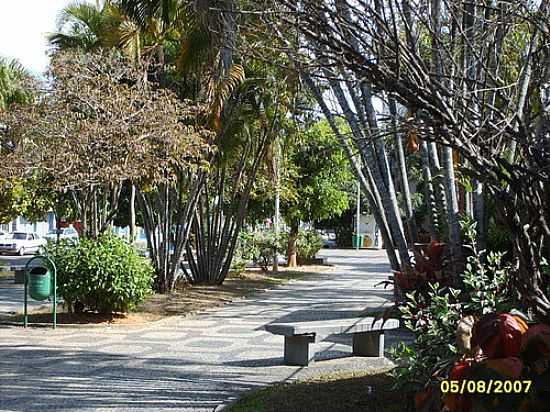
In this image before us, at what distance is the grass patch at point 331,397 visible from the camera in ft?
23.6

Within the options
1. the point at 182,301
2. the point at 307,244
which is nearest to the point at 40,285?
the point at 182,301

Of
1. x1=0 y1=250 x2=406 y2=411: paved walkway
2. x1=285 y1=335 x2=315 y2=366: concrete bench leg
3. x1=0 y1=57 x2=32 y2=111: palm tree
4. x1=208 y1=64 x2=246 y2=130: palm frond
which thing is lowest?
x1=0 y1=250 x2=406 y2=411: paved walkway

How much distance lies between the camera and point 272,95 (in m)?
19.2

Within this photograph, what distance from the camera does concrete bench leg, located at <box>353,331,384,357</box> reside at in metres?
10.3

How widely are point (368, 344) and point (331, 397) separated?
9.10ft

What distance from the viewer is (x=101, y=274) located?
13.4 m

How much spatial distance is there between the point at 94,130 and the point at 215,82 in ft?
12.1

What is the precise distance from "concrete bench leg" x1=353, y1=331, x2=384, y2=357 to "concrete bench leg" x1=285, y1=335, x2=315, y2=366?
2.37 feet

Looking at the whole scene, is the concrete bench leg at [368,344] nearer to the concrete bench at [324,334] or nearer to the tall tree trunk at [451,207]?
the concrete bench at [324,334]

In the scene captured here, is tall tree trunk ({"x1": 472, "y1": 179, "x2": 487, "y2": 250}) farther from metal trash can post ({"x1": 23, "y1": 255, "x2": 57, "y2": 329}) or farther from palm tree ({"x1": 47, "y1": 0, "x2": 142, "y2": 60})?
palm tree ({"x1": 47, "y1": 0, "x2": 142, "y2": 60})

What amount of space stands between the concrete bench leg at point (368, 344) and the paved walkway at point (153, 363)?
0.25 metres

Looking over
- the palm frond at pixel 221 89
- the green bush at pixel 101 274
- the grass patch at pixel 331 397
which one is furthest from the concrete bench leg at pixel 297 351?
the palm frond at pixel 221 89

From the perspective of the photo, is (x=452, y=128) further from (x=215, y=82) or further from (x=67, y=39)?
(x=67, y=39)

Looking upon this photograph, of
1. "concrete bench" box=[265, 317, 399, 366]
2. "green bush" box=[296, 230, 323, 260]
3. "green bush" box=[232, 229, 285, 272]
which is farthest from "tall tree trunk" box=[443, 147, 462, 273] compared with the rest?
"green bush" box=[296, 230, 323, 260]
